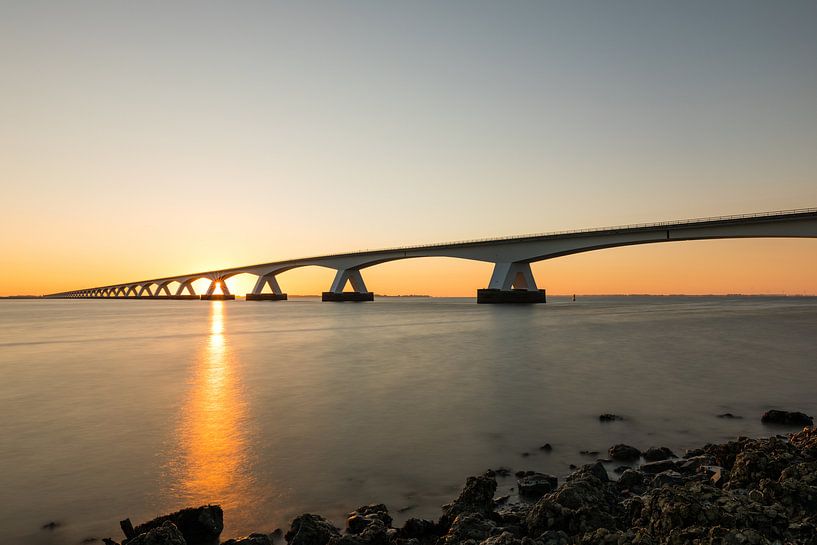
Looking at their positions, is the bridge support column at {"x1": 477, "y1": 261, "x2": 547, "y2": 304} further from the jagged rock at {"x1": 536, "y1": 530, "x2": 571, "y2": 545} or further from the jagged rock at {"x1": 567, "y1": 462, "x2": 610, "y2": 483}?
the jagged rock at {"x1": 536, "y1": 530, "x2": 571, "y2": 545}

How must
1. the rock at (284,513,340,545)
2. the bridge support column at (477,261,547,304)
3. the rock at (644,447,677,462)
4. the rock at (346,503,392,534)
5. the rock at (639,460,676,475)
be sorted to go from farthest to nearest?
the bridge support column at (477,261,547,304) < the rock at (644,447,677,462) < the rock at (639,460,676,475) < the rock at (346,503,392,534) < the rock at (284,513,340,545)

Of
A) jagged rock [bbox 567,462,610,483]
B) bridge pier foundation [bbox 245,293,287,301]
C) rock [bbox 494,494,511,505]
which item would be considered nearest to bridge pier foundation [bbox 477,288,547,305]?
jagged rock [bbox 567,462,610,483]

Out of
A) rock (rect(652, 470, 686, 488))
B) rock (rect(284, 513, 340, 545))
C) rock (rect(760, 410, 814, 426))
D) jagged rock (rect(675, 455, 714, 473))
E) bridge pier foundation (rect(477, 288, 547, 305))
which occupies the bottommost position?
rock (rect(760, 410, 814, 426))

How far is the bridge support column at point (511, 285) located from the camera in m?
75.2

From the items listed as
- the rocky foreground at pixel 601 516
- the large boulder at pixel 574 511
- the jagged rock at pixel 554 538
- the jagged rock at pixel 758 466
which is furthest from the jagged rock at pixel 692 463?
the jagged rock at pixel 554 538

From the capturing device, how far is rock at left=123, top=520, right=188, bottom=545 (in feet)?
13.4

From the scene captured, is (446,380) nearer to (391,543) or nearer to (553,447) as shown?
(553,447)

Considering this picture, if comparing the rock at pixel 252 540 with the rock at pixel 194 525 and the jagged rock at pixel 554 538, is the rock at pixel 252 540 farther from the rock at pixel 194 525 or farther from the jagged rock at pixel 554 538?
the jagged rock at pixel 554 538

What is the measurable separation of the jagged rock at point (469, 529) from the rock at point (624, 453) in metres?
3.25

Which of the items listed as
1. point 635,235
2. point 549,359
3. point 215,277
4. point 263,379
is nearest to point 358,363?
point 263,379

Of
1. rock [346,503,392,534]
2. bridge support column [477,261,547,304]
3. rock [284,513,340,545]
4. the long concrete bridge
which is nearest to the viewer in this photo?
rock [284,513,340,545]

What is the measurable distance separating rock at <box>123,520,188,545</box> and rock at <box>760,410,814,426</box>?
32.9 ft

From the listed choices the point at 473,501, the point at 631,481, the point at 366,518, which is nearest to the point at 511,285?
the point at 631,481

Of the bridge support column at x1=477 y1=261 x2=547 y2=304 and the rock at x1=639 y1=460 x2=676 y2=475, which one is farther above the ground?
the bridge support column at x1=477 y1=261 x2=547 y2=304
